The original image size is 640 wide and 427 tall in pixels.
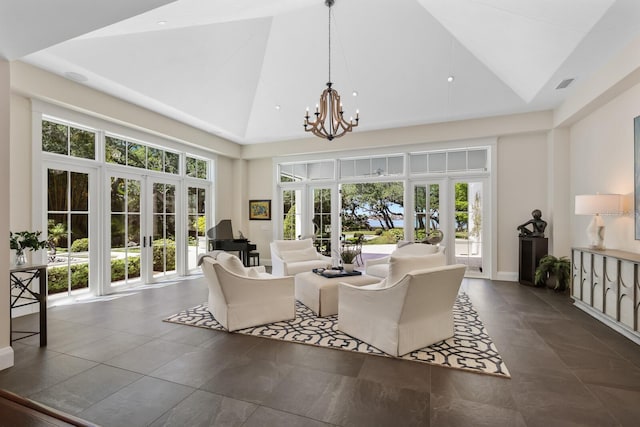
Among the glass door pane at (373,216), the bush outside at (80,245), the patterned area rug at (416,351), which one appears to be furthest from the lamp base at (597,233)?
→ the bush outside at (80,245)

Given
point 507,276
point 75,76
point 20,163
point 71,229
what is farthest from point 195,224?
point 507,276

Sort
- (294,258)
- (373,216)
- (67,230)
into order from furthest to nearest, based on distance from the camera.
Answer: (373,216), (294,258), (67,230)

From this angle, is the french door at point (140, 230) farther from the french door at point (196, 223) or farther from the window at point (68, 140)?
the window at point (68, 140)

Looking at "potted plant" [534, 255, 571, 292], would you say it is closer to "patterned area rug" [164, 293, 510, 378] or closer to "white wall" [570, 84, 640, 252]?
"white wall" [570, 84, 640, 252]

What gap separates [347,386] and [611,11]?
4.02 meters

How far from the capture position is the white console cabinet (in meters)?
3.21

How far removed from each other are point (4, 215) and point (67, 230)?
94.2 inches

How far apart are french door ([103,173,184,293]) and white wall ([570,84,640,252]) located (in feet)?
24.1

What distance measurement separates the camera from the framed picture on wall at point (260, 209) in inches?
329

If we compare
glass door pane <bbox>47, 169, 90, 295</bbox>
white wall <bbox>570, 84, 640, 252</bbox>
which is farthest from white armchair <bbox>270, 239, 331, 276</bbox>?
white wall <bbox>570, 84, 640, 252</bbox>

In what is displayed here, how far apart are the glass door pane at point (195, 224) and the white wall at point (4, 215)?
4.27 m

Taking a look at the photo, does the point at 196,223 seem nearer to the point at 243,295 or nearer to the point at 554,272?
the point at 243,295

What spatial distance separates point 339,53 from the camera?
17.5ft

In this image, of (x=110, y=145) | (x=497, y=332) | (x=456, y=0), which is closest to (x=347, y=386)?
(x=497, y=332)
